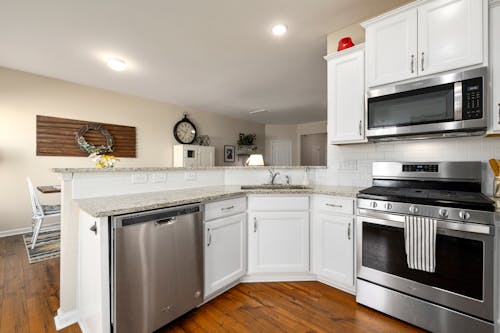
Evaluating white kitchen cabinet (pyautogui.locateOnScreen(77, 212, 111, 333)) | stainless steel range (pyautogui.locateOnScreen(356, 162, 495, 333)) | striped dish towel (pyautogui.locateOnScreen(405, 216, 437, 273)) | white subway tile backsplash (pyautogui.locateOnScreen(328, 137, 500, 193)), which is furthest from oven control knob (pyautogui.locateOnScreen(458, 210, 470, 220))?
white kitchen cabinet (pyautogui.locateOnScreen(77, 212, 111, 333))

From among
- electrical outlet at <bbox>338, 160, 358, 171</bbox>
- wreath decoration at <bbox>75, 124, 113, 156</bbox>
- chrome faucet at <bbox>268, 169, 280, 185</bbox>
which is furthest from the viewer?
wreath decoration at <bbox>75, 124, 113, 156</bbox>

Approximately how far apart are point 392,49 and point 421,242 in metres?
1.50

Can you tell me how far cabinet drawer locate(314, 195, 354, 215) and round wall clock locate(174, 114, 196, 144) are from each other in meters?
4.55

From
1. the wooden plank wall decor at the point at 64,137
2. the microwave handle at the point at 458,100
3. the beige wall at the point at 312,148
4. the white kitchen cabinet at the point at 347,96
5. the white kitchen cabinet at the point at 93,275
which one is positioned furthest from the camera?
the beige wall at the point at 312,148

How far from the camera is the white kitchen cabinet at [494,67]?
1.52 meters

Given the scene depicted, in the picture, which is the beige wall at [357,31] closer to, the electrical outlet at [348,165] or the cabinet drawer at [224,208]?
the electrical outlet at [348,165]

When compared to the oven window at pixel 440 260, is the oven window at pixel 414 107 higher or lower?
higher

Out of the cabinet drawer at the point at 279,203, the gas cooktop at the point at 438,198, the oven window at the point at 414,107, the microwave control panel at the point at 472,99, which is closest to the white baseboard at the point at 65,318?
the cabinet drawer at the point at 279,203

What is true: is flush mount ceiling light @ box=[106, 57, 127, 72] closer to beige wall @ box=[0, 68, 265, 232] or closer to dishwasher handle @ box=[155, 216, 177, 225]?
beige wall @ box=[0, 68, 265, 232]

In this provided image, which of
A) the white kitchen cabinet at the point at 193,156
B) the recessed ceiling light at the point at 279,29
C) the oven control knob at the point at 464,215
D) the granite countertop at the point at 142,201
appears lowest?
the oven control knob at the point at 464,215

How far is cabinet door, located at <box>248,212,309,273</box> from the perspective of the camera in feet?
7.24

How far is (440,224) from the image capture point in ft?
4.86

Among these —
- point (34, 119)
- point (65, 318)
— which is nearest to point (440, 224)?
point (65, 318)

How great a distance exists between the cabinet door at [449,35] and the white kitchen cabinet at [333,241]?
120 cm
